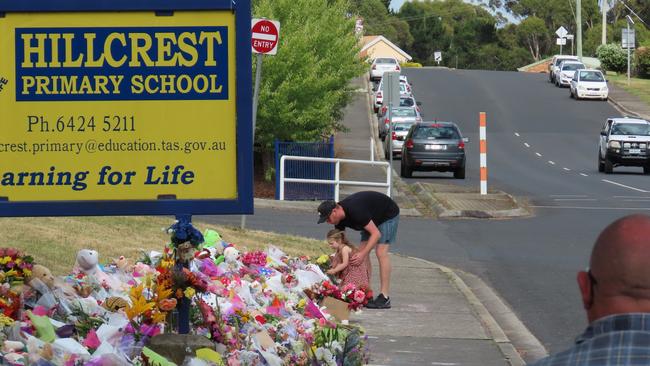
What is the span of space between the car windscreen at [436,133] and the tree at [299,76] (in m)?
5.43

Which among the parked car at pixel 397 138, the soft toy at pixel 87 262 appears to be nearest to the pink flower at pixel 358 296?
the soft toy at pixel 87 262

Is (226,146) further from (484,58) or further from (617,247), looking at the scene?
(484,58)

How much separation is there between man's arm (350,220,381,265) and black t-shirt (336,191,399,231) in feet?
0.21

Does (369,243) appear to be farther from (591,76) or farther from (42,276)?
(591,76)

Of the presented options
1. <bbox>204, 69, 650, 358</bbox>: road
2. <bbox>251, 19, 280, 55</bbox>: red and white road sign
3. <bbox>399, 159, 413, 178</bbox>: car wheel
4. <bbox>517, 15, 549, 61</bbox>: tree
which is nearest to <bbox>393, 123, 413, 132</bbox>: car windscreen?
<bbox>204, 69, 650, 358</bbox>: road

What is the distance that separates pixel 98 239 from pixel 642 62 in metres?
73.1

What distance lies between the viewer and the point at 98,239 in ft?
46.6

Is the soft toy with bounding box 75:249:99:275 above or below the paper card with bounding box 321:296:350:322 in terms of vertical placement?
above

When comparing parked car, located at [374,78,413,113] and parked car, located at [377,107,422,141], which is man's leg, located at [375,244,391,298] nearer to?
parked car, located at [377,107,422,141]

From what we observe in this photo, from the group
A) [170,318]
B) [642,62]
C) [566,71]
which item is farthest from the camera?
[642,62]

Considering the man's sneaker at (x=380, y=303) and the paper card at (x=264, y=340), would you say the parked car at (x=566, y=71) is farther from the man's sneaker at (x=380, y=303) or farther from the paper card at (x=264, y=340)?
the paper card at (x=264, y=340)

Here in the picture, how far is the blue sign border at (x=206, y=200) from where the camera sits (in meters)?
7.64

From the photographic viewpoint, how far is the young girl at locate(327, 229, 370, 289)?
12.4 metres

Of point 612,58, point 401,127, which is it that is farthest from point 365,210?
point 612,58
